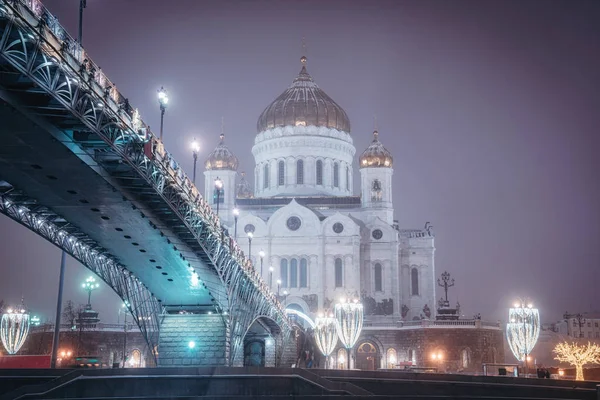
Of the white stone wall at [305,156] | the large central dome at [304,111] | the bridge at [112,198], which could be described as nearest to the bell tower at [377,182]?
the white stone wall at [305,156]

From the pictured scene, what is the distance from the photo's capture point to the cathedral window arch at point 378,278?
83.3 m

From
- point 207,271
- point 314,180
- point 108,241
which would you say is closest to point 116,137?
point 108,241

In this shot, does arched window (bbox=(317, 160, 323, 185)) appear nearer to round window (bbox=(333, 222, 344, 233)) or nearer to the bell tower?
the bell tower

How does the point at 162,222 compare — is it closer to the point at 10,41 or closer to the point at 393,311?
the point at 10,41

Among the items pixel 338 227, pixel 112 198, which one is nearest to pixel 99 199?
pixel 112 198

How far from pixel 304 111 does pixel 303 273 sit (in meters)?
19.5

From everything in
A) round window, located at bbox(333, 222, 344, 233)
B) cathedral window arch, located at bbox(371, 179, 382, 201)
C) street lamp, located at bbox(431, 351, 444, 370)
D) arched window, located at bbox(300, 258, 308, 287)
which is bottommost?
street lamp, located at bbox(431, 351, 444, 370)

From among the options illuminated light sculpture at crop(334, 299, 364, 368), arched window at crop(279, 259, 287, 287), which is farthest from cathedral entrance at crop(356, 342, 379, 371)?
illuminated light sculpture at crop(334, 299, 364, 368)

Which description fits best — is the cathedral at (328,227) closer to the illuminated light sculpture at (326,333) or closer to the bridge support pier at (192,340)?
the illuminated light sculpture at (326,333)

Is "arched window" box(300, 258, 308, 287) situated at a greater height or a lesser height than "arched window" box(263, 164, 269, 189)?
lesser

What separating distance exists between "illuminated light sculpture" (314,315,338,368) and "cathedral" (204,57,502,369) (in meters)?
8.39

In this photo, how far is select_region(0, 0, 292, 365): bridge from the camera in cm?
Result: 2119

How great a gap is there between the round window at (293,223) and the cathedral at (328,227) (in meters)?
0.10

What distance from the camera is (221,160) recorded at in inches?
3536
